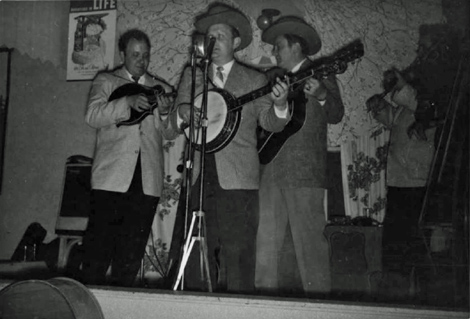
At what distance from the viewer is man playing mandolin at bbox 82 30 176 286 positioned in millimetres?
3178

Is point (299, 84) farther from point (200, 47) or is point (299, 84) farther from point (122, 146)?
point (122, 146)

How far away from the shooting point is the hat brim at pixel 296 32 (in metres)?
3.04

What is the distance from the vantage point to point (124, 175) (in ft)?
10.5

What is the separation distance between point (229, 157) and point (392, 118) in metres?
0.98

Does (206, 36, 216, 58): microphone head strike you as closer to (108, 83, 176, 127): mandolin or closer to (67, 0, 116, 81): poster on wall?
(108, 83, 176, 127): mandolin

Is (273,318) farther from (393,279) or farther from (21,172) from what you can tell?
(21,172)

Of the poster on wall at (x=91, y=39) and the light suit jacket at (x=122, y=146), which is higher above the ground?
the poster on wall at (x=91, y=39)

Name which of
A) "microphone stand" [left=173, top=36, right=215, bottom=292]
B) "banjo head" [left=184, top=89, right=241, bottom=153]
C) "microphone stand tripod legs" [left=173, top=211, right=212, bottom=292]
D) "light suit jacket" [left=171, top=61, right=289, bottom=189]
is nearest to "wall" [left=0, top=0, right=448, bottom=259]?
"light suit jacket" [left=171, top=61, right=289, bottom=189]

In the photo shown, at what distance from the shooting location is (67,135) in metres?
3.39

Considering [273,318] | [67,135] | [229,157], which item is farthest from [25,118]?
[273,318]

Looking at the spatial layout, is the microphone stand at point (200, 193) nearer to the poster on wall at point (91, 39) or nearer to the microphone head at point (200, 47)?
the microphone head at point (200, 47)

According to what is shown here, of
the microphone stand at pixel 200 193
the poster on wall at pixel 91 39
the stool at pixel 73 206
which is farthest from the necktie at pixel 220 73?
the stool at pixel 73 206

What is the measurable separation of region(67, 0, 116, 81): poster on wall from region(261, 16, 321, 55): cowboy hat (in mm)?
1048

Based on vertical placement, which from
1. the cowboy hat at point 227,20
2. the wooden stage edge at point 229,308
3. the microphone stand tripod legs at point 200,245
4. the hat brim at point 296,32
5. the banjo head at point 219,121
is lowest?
the wooden stage edge at point 229,308
